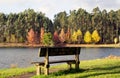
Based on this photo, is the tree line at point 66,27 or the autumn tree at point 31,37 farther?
the tree line at point 66,27

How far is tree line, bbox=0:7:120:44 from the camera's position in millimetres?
128625

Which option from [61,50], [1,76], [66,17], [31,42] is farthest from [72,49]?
[66,17]

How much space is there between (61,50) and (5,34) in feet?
371

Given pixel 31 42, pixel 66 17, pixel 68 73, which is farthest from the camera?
pixel 66 17

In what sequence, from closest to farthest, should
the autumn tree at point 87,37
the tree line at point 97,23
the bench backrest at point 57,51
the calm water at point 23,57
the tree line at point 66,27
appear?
the bench backrest at point 57,51 < the calm water at point 23,57 < the autumn tree at point 87,37 < the tree line at point 66,27 < the tree line at point 97,23

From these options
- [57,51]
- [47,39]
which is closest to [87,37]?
[47,39]

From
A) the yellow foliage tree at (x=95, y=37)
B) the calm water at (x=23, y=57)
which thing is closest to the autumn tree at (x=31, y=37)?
the yellow foliage tree at (x=95, y=37)

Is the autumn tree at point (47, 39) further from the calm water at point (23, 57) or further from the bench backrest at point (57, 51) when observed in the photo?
the bench backrest at point (57, 51)

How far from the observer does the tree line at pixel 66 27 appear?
12862 cm

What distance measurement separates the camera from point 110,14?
141 meters

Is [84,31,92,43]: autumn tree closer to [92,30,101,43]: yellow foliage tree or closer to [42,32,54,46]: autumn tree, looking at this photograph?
[92,30,101,43]: yellow foliage tree

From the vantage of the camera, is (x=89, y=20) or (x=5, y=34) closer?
(x=5, y=34)

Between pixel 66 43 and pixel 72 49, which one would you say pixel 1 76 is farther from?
pixel 66 43

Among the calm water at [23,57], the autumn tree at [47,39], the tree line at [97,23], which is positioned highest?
the tree line at [97,23]
